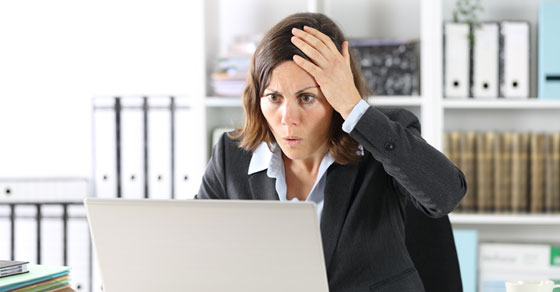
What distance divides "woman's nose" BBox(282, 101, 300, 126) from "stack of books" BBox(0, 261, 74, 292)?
1.58 ft

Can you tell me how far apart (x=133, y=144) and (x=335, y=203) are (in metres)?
1.39

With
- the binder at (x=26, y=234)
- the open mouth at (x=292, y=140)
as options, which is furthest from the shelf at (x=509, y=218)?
the binder at (x=26, y=234)

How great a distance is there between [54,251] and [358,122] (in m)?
1.85

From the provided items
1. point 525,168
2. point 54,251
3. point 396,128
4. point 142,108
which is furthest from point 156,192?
point 396,128

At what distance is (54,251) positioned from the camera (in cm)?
268

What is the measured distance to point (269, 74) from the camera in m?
1.32

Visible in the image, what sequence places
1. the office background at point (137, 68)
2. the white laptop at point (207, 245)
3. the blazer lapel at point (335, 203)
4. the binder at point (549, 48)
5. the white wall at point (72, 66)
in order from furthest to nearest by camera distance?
the white wall at point (72, 66) → the office background at point (137, 68) → the binder at point (549, 48) → the blazer lapel at point (335, 203) → the white laptop at point (207, 245)

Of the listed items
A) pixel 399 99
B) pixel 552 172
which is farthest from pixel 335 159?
pixel 552 172

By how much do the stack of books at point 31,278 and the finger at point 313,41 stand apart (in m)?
0.60

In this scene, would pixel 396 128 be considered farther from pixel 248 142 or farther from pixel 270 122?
pixel 248 142

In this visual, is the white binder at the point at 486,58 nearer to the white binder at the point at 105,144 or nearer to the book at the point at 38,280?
the white binder at the point at 105,144

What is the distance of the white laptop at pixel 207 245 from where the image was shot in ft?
2.95

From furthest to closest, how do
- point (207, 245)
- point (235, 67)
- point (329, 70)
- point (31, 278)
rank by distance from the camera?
1. point (235, 67)
2. point (329, 70)
3. point (31, 278)
4. point (207, 245)

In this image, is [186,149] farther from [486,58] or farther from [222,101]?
[486,58]
